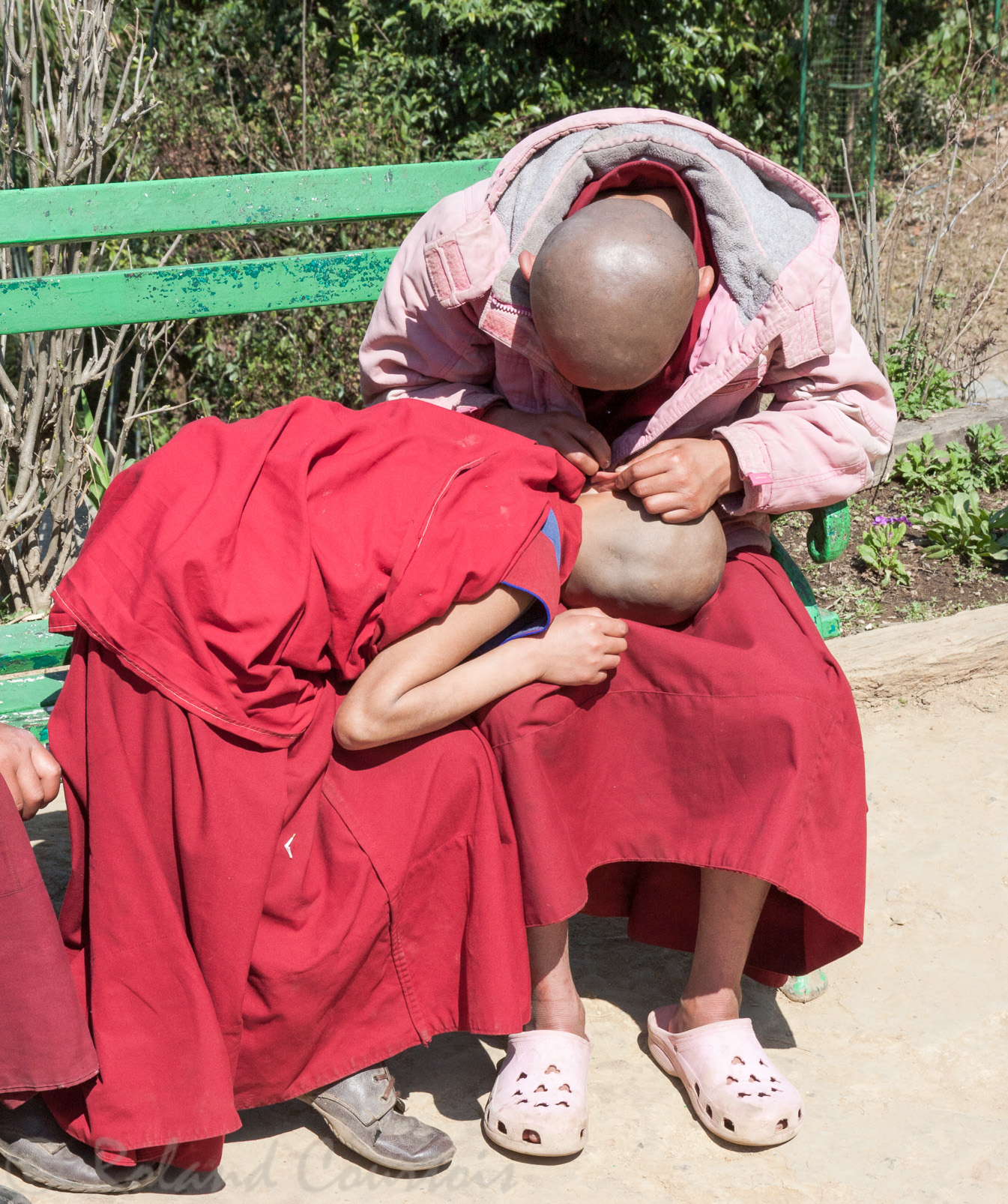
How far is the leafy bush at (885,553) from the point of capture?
4297 mm

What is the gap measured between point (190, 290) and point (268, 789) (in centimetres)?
148

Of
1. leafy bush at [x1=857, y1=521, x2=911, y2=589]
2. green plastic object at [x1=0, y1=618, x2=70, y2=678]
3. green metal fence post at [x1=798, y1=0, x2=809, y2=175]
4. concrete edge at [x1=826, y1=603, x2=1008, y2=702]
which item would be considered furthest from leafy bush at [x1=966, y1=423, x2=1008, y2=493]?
green plastic object at [x1=0, y1=618, x2=70, y2=678]

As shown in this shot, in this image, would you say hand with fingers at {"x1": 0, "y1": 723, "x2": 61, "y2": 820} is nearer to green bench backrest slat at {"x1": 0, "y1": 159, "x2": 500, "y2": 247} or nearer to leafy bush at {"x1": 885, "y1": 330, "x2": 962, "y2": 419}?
green bench backrest slat at {"x1": 0, "y1": 159, "x2": 500, "y2": 247}

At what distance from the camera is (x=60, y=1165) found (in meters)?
2.00

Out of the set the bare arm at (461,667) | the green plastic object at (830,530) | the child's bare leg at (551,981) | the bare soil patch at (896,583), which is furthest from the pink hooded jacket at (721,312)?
the bare soil patch at (896,583)

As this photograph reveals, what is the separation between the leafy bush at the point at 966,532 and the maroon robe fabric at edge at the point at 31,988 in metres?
3.51

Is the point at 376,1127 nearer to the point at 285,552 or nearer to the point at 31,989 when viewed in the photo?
the point at 31,989

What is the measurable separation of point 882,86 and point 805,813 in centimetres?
739

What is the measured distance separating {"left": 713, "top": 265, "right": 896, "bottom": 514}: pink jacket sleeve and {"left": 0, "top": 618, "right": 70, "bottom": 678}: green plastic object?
1530 millimetres

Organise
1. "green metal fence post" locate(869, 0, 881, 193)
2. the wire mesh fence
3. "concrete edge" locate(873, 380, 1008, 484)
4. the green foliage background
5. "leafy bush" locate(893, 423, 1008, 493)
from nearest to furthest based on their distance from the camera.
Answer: "leafy bush" locate(893, 423, 1008, 493) < "concrete edge" locate(873, 380, 1008, 484) < the green foliage background < "green metal fence post" locate(869, 0, 881, 193) < the wire mesh fence

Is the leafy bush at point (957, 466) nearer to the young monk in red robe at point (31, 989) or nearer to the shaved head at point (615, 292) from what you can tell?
the shaved head at point (615, 292)

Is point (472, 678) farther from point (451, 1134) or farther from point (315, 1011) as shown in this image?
point (451, 1134)

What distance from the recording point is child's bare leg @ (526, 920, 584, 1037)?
7.39 ft

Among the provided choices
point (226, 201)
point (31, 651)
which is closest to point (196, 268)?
point (226, 201)
